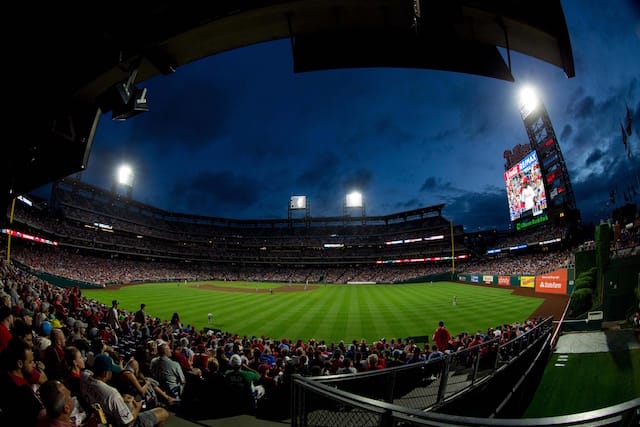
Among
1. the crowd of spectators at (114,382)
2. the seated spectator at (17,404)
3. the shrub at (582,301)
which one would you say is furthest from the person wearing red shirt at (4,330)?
the shrub at (582,301)

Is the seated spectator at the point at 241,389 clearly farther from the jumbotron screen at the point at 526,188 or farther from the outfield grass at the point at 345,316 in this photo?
the jumbotron screen at the point at 526,188

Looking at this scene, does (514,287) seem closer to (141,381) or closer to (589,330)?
(589,330)

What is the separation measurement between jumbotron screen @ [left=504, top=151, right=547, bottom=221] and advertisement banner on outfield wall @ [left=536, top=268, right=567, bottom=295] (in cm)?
2172

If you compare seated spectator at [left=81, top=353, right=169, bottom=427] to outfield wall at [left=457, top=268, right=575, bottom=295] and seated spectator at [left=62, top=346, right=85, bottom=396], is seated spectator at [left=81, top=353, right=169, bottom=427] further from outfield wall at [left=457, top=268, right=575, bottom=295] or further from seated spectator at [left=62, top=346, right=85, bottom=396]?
outfield wall at [left=457, top=268, right=575, bottom=295]

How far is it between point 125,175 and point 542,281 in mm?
77087

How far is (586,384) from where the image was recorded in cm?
1027

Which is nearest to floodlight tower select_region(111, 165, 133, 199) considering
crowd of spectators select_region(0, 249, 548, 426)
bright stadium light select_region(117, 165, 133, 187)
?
bright stadium light select_region(117, 165, 133, 187)

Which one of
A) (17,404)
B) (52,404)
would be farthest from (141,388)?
(52,404)

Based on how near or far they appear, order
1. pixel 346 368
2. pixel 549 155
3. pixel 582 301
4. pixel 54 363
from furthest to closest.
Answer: pixel 549 155
pixel 582 301
pixel 346 368
pixel 54 363

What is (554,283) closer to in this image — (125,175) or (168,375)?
(168,375)

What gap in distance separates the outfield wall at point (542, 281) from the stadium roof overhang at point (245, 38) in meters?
28.7

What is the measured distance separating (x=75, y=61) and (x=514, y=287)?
44338 mm

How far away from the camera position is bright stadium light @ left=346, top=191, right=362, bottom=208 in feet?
286

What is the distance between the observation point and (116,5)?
3.10 m
